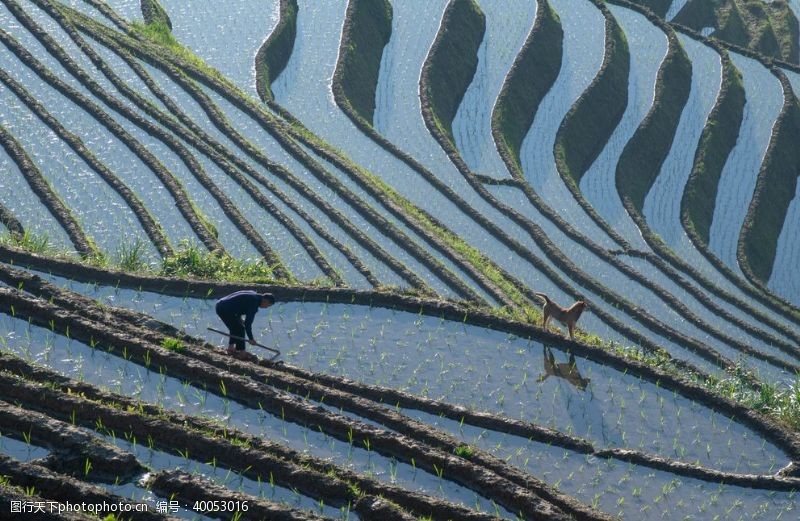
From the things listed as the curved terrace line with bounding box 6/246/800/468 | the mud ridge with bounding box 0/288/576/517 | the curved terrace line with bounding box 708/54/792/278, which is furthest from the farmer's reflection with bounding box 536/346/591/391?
the curved terrace line with bounding box 708/54/792/278

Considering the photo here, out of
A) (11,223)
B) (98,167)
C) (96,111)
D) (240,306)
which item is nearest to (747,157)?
(96,111)

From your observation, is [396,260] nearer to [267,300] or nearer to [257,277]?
[257,277]

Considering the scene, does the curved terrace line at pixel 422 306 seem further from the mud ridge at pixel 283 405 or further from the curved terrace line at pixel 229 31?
the curved terrace line at pixel 229 31

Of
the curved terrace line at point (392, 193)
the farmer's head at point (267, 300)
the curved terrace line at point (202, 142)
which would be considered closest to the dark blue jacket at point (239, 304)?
the farmer's head at point (267, 300)

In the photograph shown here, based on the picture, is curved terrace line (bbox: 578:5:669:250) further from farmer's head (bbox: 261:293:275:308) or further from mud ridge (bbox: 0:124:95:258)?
farmer's head (bbox: 261:293:275:308)

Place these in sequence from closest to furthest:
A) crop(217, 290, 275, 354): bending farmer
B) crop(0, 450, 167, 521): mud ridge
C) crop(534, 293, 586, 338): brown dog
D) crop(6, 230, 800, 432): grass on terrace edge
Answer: crop(0, 450, 167, 521): mud ridge
crop(217, 290, 275, 354): bending farmer
crop(6, 230, 800, 432): grass on terrace edge
crop(534, 293, 586, 338): brown dog
